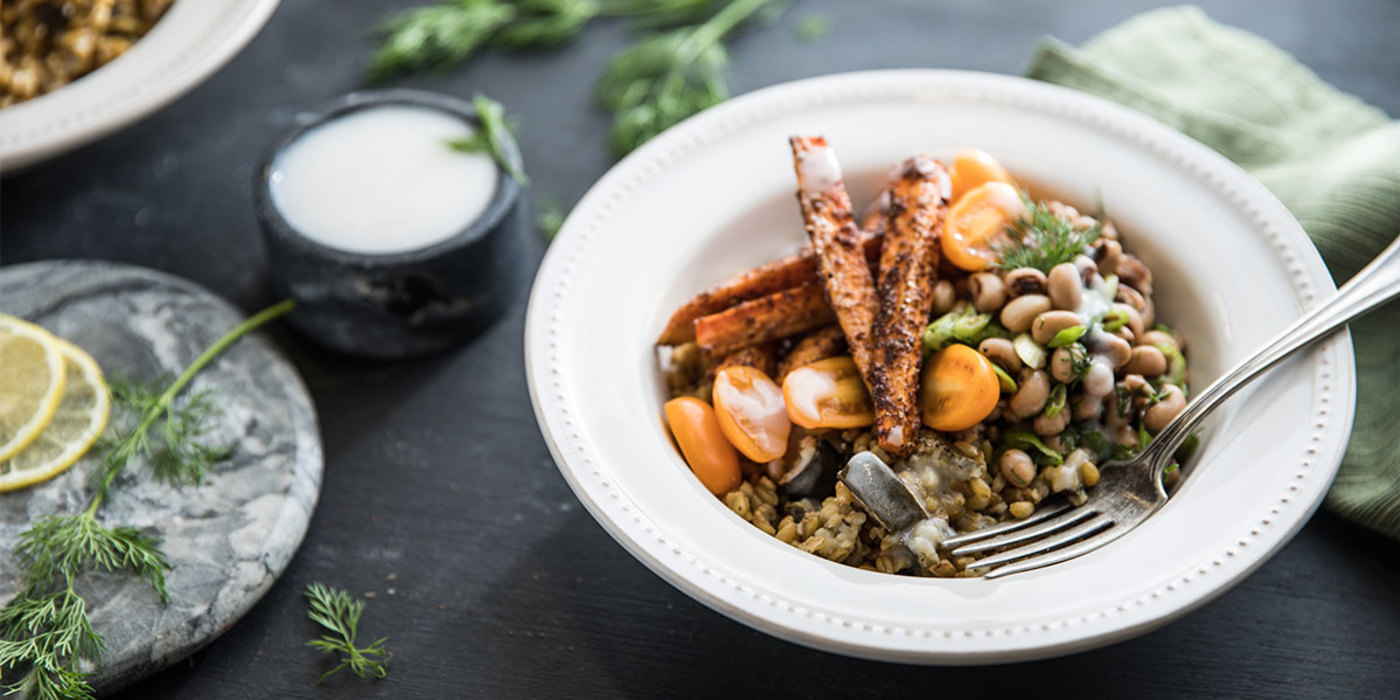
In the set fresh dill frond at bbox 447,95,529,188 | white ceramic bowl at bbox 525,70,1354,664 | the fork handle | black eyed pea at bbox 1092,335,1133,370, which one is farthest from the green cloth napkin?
fresh dill frond at bbox 447,95,529,188

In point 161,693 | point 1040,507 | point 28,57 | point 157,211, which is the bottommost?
point 161,693

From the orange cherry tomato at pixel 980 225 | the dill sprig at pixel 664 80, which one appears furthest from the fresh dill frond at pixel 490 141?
the orange cherry tomato at pixel 980 225

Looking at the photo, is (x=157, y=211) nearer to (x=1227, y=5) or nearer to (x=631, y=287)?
(x=631, y=287)

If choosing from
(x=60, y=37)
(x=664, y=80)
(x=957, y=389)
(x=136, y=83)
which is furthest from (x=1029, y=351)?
(x=60, y=37)

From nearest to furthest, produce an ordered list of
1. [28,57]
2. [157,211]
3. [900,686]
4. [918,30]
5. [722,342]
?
1. [900,686]
2. [722,342]
3. [28,57]
4. [157,211]
5. [918,30]

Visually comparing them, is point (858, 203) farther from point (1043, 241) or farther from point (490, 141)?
point (490, 141)

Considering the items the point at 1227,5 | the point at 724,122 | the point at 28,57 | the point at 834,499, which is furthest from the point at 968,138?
the point at 28,57
